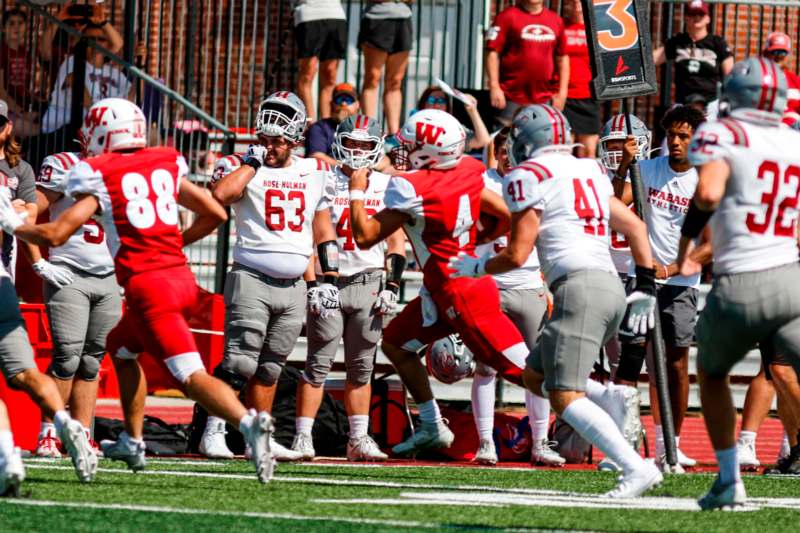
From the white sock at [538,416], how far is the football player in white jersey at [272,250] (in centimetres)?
135

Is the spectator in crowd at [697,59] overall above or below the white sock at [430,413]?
above

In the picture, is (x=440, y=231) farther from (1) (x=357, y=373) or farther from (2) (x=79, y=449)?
(2) (x=79, y=449)

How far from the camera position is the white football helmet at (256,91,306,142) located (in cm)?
907

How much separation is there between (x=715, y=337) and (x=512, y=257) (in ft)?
3.78

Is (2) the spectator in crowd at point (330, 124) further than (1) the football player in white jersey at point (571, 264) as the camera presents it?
Yes

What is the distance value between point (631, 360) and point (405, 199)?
2.24 metres

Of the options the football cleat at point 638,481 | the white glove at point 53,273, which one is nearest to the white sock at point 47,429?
the white glove at point 53,273

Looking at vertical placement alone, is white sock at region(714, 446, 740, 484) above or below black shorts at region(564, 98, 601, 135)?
below

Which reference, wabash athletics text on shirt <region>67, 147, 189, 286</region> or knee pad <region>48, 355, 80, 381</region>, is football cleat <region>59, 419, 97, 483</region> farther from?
knee pad <region>48, 355, 80, 381</region>

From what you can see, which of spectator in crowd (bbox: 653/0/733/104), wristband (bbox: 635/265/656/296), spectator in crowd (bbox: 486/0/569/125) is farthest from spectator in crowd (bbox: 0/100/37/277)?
spectator in crowd (bbox: 653/0/733/104)

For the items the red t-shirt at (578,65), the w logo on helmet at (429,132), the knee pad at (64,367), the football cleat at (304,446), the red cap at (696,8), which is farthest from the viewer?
the red t-shirt at (578,65)

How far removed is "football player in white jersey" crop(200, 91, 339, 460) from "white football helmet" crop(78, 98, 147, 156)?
5.12 ft

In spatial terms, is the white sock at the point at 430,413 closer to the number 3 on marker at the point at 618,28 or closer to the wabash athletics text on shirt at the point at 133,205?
the wabash athletics text on shirt at the point at 133,205

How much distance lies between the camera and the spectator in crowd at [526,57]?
13.2 metres
